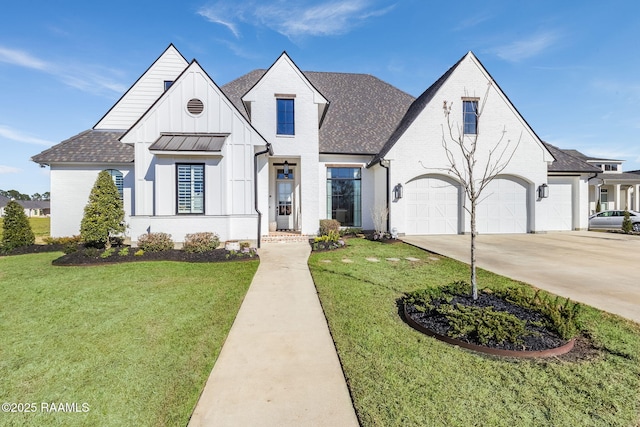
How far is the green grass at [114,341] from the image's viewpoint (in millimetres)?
2762

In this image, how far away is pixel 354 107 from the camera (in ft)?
59.5

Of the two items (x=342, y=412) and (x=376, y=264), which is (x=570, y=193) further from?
(x=342, y=412)

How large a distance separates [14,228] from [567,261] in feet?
67.6

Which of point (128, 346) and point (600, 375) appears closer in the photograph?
A: point (600, 375)

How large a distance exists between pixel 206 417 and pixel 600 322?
5.76 m

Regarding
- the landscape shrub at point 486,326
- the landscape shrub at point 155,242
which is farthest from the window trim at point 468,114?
the landscape shrub at point 155,242

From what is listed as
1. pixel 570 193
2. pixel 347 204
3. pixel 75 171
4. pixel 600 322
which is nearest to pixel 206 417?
pixel 600 322

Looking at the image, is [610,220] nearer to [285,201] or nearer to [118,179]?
[285,201]

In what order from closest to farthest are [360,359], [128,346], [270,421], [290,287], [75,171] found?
1. [270,421]
2. [360,359]
3. [128,346]
4. [290,287]
5. [75,171]

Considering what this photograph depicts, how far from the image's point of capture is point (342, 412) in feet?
8.55

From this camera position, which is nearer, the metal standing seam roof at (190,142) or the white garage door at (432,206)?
the metal standing seam roof at (190,142)

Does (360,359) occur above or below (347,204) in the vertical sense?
below

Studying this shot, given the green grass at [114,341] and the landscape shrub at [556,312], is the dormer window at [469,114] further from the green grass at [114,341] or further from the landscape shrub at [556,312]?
the green grass at [114,341]

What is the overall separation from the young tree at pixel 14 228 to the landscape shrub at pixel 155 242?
19.6 feet
